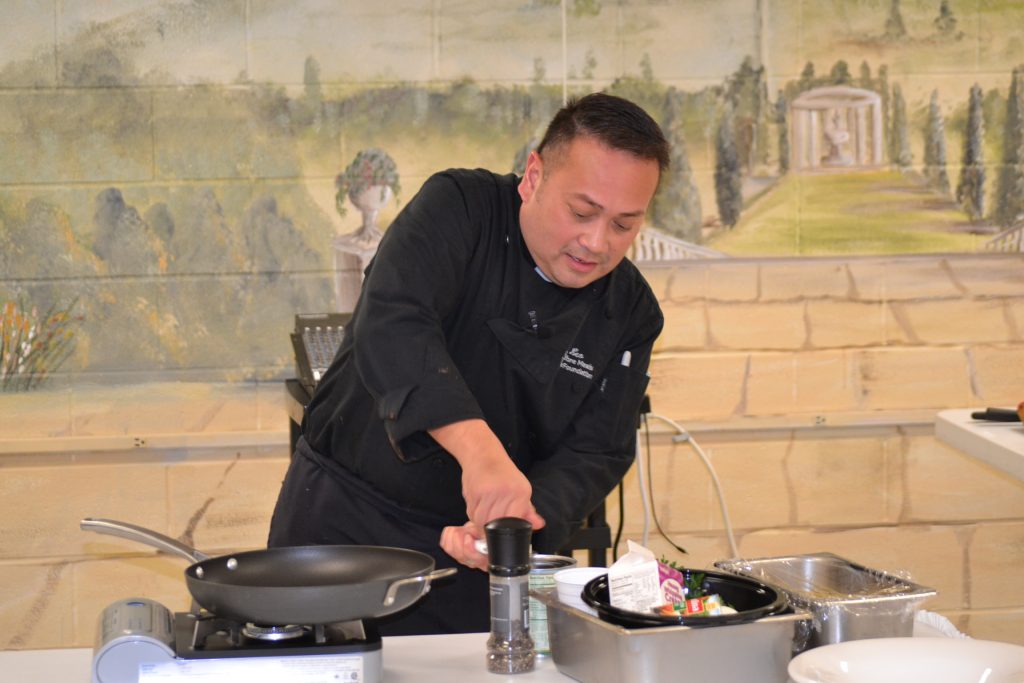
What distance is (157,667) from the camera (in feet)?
4.69

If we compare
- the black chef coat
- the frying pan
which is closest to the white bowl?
the frying pan

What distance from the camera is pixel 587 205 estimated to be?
1.91 meters

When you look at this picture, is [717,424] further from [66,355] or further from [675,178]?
[66,355]

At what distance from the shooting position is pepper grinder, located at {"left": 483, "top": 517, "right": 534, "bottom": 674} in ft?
5.06

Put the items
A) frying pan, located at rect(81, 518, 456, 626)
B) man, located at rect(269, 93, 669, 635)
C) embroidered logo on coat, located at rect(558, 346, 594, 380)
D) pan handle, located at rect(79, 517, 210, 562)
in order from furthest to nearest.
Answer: embroidered logo on coat, located at rect(558, 346, 594, 380) < man, located at rect(269, 93, 669, 635) < pan handle, located at rect(79, 517, 210, 562) < frying pan, located at rect(81, 518, 456, 626)

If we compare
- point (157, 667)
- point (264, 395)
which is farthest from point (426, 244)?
point (264, 395)

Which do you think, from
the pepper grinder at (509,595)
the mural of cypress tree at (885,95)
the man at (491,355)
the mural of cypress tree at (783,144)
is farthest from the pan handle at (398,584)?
the mural of cypress tree at (885,95)

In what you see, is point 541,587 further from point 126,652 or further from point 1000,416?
point 1000,416

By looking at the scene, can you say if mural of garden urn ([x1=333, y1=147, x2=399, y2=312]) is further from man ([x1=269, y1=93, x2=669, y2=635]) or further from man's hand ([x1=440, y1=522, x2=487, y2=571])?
man's hand ([x1=440, y1=522, x2=487, y2=571])

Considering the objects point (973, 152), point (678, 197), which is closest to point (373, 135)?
point (678, 197)

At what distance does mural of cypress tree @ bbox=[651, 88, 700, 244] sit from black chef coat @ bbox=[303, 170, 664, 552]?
1364 mm

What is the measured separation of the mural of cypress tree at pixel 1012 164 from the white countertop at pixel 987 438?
1189 mm

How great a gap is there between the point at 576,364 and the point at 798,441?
168 cm

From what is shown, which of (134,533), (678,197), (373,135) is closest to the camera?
(134,533)
